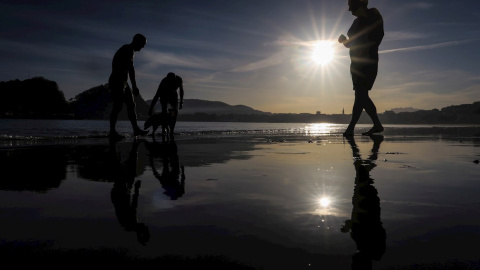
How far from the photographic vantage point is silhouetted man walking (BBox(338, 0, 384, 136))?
1371 cm

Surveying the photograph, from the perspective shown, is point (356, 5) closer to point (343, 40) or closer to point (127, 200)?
point (343, 40)

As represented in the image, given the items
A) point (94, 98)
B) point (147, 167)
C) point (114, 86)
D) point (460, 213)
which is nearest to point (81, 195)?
point (147, 167)

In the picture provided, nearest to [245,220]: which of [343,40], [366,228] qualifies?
[366,228]

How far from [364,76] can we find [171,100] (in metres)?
7.83

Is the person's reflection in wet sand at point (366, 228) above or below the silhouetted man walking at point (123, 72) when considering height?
below

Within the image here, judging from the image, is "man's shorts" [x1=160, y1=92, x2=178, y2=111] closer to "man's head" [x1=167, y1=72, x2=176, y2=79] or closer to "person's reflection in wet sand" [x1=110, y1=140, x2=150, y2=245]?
"man's head" [x1=167, y1=72, x2=176, y2=79]

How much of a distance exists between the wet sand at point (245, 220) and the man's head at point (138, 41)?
7.93 metres

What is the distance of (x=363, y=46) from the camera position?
13.9 meters

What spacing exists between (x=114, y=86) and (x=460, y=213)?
1062 cm

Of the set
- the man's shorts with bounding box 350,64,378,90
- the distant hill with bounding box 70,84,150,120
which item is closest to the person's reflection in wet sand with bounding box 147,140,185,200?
the man's shorts with bounding box 350,64,378,90

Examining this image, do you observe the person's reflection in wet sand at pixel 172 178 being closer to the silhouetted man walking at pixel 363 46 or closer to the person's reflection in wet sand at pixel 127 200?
the person's reflection in wet sand at pixel 127 200

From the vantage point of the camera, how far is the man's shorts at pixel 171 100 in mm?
14750

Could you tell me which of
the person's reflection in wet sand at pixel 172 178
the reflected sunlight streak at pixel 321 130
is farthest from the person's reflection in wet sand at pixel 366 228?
the reflected sunlight streak at pixel 321 130

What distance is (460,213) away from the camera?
2.46 metres
